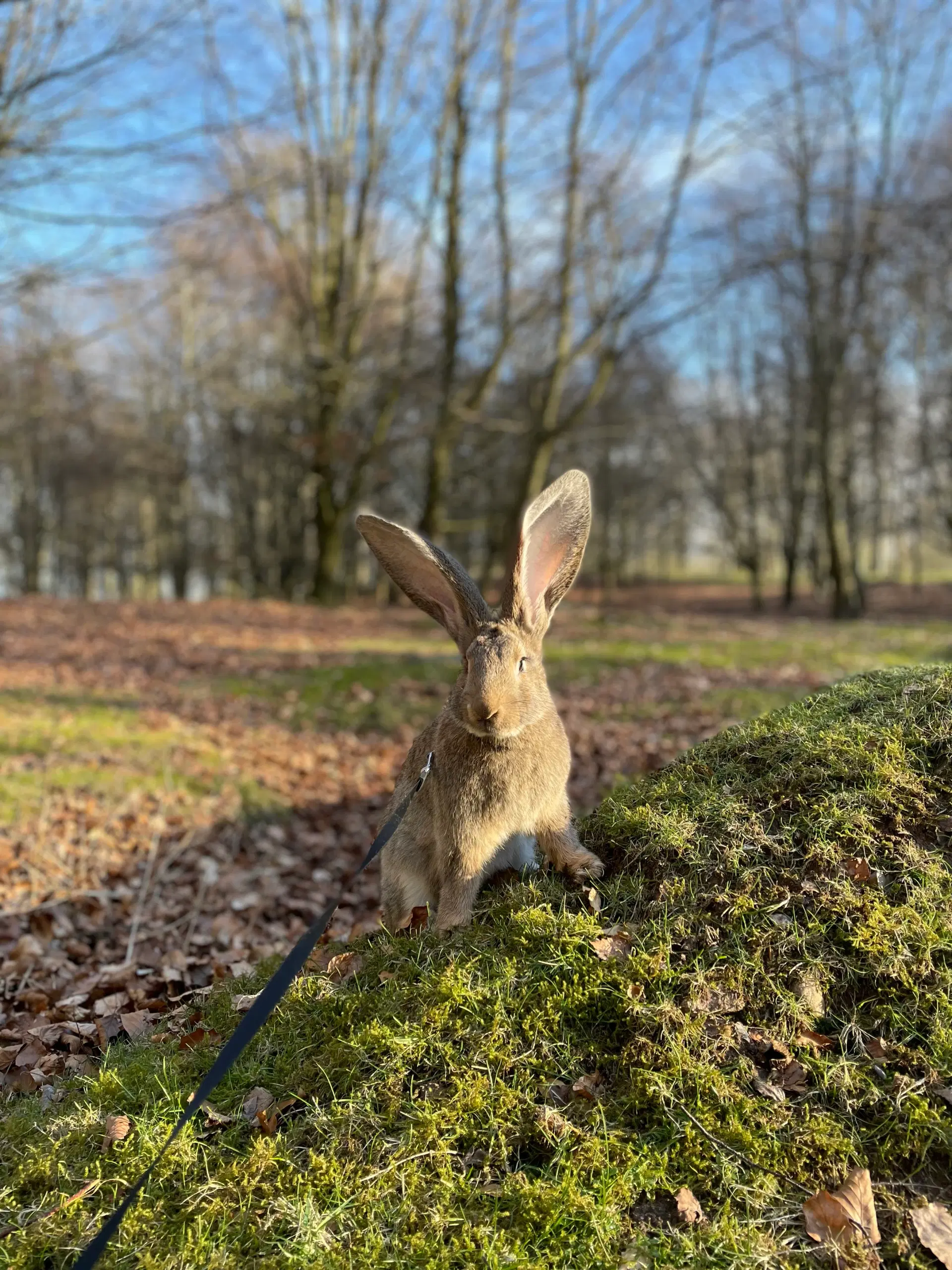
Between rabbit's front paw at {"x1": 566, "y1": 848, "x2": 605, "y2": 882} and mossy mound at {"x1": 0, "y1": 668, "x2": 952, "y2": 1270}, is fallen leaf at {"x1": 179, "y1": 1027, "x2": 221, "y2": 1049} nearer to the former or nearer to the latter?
mossy mound at {"x1": 0, "y1": 668, "x2": 952, "y2": 1270}

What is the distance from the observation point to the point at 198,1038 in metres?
3.48

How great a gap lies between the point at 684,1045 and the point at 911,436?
4427 cm

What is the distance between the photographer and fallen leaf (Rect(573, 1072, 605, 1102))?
112 inches

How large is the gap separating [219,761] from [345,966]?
6.11 m

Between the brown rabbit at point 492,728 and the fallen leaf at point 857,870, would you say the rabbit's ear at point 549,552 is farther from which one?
the fallen leaf at point 857,870

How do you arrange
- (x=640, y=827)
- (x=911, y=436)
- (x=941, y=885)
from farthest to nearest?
(x=911, y=436) → (x=640, y=827) → (x=941, y=885)

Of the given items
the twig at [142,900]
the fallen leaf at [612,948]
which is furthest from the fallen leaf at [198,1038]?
the twig at [142,900]

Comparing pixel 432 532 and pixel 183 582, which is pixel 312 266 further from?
pixel 183 582

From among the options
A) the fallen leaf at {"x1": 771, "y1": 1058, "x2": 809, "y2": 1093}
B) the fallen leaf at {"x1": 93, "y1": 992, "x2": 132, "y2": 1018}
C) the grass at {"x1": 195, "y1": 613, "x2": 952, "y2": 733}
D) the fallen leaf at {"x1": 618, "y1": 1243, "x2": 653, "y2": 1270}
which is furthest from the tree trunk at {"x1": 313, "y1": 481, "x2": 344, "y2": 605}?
the fallen leaf at {"x1": 618, "y1": 1243, "x2": 653, "y2": 1270}

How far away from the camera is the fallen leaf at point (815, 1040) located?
2877mm

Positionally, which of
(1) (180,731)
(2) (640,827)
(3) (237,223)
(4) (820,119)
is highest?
(4) (820,119)

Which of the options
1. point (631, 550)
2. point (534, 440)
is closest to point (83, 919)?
point (534, 440)

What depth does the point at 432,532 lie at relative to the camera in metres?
26.2

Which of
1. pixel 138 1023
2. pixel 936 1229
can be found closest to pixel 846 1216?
pixel 936 1229
